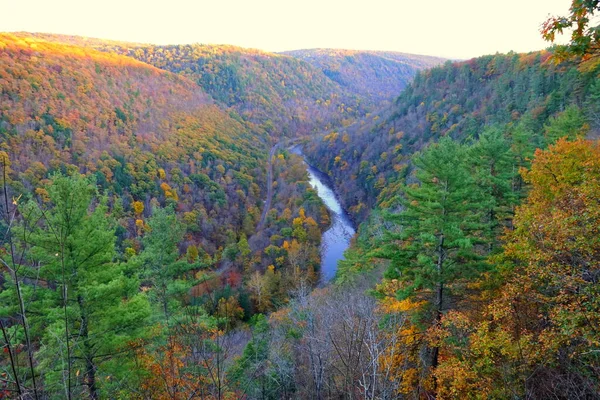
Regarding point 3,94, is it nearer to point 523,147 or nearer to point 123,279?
point 123,279

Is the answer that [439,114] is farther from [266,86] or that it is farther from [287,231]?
[266,86]

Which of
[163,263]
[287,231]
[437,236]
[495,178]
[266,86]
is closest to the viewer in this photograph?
[437,236]

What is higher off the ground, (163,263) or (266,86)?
(266,86)

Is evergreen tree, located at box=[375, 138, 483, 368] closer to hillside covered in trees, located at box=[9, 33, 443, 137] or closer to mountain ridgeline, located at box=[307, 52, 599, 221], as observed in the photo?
mountain ridgeline, located at box=[307, 52, 599, 221]

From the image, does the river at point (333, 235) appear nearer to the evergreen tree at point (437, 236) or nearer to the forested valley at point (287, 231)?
the forested valley at point (287, 231)

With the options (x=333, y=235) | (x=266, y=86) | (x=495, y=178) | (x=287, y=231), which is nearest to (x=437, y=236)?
(x=495, y=178)

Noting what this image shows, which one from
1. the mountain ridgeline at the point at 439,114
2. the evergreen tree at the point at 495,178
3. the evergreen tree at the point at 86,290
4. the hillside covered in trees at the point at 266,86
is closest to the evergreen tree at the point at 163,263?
the evergreen tree at the point at 86,290
